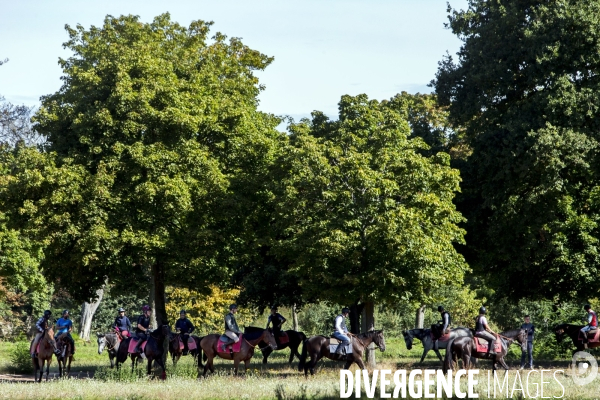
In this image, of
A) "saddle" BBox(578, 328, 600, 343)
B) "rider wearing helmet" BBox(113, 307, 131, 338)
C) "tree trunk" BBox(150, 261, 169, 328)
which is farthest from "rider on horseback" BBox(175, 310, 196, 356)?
"saddle" BBox(578, 328, 600, 343)

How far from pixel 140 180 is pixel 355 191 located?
8.63m

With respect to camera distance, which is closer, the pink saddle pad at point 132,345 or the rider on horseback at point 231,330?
the rider on horseback at point 231,330

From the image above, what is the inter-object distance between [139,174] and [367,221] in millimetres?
9295

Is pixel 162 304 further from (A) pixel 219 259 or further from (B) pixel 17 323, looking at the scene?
(B) pixel 17 323

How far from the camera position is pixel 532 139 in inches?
1216

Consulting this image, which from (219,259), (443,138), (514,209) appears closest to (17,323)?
(219,259)

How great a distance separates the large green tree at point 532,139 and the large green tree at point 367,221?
8.25 ft

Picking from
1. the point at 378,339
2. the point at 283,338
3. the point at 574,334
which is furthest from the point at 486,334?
the point at 283,338

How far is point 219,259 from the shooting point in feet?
112

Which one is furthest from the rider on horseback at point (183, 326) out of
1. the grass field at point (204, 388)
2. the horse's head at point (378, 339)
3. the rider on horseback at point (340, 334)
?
the horse's head at point (378, 339)

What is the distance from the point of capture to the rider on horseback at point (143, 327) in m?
29.6

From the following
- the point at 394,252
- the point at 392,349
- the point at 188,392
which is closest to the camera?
the point at 188,392

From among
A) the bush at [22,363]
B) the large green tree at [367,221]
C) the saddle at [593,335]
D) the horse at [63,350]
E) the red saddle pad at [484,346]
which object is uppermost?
the large green tree at [367,221]

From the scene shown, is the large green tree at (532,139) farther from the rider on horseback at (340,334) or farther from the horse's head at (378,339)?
the rider on horseback at (340,334)
